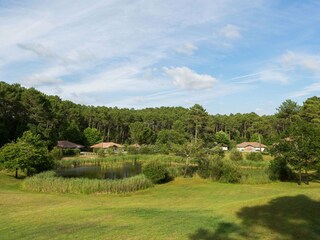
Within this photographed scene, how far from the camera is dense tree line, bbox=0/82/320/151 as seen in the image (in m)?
53.2

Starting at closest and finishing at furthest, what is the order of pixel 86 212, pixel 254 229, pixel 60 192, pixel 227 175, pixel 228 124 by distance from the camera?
pixel 254 229 < pixel 86 212 < pixel 60 192 < pixel 227 175 < pixel 228 124

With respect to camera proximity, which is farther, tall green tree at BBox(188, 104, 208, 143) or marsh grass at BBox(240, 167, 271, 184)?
tall green tree at BBox(188, 104, 208, 143)

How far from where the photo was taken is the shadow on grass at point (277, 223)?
8.67 m

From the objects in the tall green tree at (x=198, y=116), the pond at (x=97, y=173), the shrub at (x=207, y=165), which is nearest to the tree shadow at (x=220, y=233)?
the shrub at (x=207, y=165)

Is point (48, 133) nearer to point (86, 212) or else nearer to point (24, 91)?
point (24, 91)

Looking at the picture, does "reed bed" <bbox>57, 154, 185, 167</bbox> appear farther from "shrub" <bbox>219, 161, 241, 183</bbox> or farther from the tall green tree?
the tall green tree

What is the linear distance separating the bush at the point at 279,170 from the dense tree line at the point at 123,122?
5.98 feet

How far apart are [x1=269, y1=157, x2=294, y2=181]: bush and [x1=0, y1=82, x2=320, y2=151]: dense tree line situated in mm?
1823

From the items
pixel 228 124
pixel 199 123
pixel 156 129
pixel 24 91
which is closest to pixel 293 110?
pixel 199 123

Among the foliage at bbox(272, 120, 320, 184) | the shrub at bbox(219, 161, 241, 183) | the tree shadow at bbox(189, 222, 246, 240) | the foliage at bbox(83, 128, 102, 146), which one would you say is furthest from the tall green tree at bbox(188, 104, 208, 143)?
the tree shadow at bbox(189, 222, 246, 240)

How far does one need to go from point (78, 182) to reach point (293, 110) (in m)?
64.2

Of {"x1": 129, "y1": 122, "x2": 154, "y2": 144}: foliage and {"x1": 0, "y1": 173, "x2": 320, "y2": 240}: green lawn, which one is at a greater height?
{"x1": 129, "y1": 122, "x2": 154, "y2": 144}: foliage

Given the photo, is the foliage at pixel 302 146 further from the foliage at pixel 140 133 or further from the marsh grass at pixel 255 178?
the foliage at pixel 140 133

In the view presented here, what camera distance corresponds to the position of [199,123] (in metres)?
80.6
